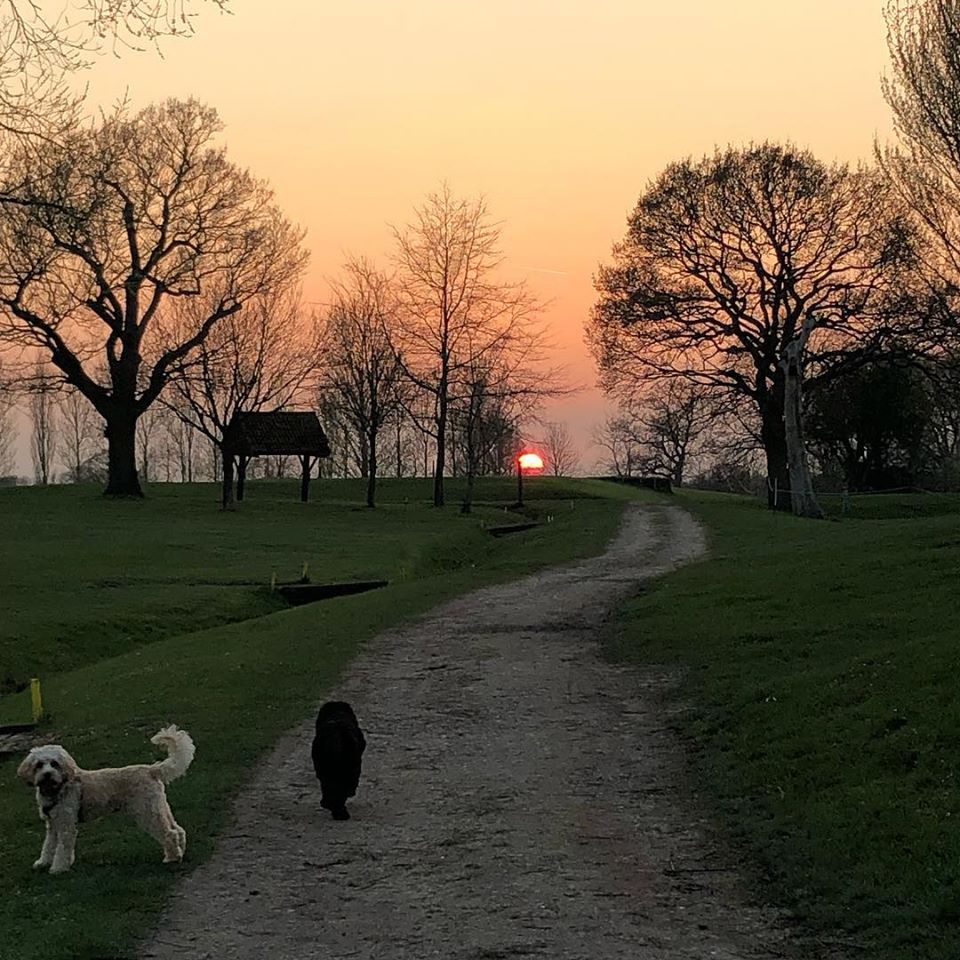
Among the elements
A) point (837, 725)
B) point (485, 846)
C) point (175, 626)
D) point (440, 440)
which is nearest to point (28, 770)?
point (485, 846)

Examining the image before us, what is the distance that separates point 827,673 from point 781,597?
706cm

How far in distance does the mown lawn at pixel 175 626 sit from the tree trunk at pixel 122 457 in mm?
1664

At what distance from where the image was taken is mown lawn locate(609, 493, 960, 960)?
7.54 metres

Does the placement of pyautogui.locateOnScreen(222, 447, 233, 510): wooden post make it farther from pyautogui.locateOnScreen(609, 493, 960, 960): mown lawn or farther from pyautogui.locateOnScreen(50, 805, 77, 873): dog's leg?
pyautogui.locateOnScreen(50, 805, 77, 873): dog's leg

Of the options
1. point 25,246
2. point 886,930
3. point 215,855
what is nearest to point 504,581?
point 25,246

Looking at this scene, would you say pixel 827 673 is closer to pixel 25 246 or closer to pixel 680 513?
pixel 25 246

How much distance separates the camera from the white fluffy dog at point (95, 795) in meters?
8.61

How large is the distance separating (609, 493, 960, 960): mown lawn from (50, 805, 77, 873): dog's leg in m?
5.21

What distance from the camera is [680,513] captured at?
4931 centimetres

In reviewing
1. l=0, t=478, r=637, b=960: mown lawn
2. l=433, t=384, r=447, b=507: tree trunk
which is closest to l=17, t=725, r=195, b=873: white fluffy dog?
l=0, t=478, r=637, b=960: mown lawn

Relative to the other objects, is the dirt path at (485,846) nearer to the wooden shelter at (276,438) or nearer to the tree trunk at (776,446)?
the tree trunk at (776,446)

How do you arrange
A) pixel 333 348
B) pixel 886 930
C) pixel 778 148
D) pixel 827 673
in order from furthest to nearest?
pixel 333 348, pixel 778 148, pixel 827 673, pixel 886 930

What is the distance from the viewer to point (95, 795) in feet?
29.0

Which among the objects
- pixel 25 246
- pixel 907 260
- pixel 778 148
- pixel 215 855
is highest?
pixel 778 148
